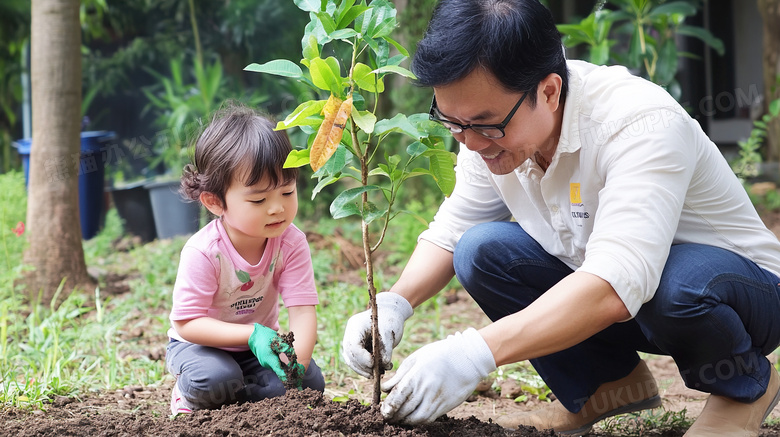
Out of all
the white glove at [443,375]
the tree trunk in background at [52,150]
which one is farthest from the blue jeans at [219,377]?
the tree trunk in background at [52,150]

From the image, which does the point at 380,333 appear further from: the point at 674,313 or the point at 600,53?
the point at 600,53

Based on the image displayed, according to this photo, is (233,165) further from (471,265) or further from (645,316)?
(645,316)

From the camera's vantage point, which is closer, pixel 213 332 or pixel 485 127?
pixel 485 127

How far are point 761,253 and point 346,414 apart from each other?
1.17m

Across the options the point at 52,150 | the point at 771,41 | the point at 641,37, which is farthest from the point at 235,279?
the point at 771,41

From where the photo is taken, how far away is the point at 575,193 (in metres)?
1.89

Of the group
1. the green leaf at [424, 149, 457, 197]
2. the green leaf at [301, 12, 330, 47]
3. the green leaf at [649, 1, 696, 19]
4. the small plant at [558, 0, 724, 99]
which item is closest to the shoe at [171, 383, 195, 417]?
the green leaf at [424, 149, 457, 197]

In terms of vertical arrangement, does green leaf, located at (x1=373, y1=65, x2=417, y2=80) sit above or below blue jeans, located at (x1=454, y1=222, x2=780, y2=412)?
above

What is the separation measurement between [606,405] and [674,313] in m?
0.54

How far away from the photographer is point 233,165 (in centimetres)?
197

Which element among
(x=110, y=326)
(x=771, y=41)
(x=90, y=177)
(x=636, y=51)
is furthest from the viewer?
(x=771, y=41)

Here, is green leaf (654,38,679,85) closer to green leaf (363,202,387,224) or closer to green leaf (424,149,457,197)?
green leaf (424,149,457,197)

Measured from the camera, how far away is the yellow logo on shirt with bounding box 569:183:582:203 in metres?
1.88

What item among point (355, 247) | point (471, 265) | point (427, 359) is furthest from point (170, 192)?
point (427, 359)
